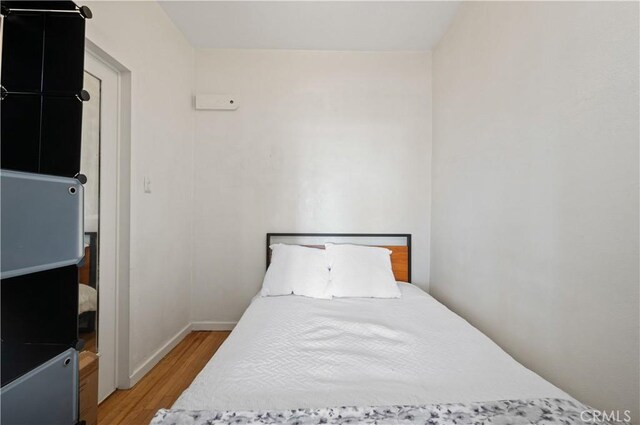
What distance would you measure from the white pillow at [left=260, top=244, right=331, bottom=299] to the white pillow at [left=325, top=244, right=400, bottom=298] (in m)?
0.07

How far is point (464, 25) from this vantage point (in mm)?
2094

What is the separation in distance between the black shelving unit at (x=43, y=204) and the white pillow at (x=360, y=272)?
1.65m

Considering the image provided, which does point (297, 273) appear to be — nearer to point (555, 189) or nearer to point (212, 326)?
point (212, 326)

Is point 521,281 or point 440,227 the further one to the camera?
point 440,227

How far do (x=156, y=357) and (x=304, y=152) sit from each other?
205 centimetres

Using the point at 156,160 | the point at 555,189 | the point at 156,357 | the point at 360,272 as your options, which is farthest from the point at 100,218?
the point at 555,189

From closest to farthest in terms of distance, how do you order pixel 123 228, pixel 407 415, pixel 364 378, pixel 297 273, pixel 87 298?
pixel 407 415, pixel 364 378, pixel 87 298, pixel 123 228, pixel 297 273

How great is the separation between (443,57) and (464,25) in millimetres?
380

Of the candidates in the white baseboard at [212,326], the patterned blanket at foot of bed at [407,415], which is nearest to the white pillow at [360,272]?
the white baseboard at [212,326]

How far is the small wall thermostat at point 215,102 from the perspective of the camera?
8.75ft

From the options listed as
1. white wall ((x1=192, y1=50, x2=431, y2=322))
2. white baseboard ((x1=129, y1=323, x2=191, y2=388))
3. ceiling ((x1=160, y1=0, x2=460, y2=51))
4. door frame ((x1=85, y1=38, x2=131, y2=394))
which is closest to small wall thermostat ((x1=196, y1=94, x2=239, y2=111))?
white wall ((x1=192, y1=50, x2=431, y2=322))

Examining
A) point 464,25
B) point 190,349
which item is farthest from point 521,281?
point 190,349

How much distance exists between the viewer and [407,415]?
894mm

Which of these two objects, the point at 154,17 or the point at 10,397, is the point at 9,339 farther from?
the point at 154,17
